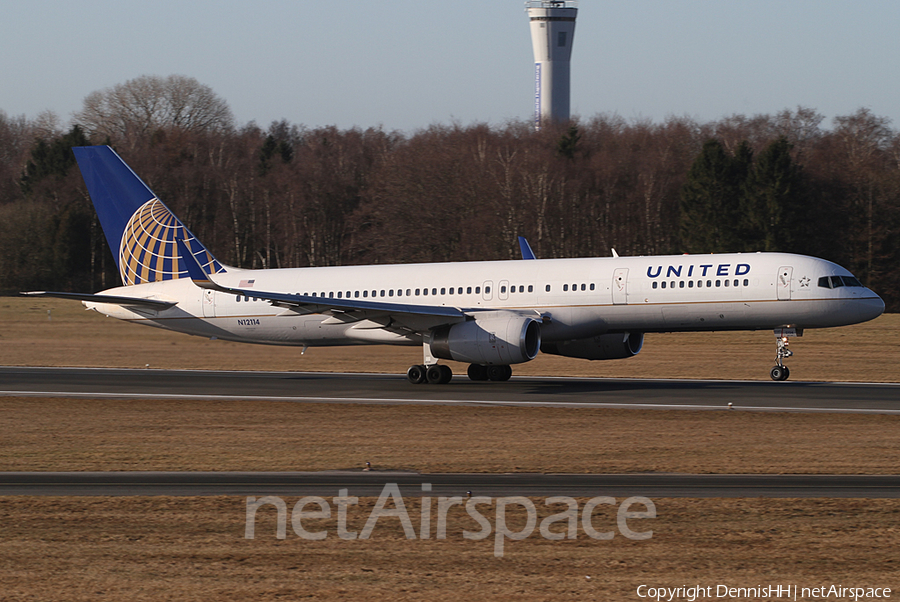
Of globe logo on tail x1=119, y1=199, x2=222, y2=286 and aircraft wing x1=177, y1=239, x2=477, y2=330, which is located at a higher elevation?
globe logo on tail x1=119, y1=199, x2=222, y2=286

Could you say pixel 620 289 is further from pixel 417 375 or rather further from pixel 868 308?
pixel 868 308

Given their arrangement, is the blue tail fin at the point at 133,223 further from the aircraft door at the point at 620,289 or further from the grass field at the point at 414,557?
the grass field at the point at 414,557

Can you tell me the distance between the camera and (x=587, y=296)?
30297mm

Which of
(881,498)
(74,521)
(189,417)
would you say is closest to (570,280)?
(189,417)

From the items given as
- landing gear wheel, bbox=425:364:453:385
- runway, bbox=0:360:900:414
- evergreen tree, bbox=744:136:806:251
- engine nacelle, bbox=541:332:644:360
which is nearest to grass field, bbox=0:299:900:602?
runway, bbox=0:360:900:414

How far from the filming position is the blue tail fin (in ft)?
116

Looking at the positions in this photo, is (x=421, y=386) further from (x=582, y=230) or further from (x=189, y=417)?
(x=582, y=230)

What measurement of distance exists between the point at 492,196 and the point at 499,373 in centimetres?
4174

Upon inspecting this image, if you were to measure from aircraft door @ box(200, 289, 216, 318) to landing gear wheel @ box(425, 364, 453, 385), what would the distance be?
821cm

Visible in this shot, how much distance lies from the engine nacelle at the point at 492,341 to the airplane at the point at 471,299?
33 mm

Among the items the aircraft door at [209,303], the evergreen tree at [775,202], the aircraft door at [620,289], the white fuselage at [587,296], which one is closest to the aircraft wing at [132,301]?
the white fuselage at [587,296]

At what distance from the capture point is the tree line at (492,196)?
69.8 metres

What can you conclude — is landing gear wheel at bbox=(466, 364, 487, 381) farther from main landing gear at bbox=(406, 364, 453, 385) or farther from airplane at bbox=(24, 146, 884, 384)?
main landing gear at bbox=(406, 364, 453, 385)

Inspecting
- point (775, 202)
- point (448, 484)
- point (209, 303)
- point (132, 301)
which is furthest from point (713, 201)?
point (448, 484)
